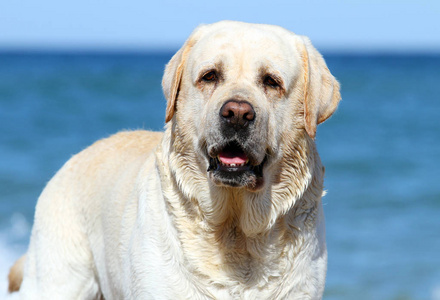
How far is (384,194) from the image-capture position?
528 inches

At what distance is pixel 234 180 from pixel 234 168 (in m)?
0.07

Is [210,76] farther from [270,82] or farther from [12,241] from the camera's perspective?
[12,241]

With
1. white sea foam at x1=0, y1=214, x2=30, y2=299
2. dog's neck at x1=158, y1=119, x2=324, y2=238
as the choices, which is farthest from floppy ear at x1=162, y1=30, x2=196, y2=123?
white sea foam at x1=0, y1=214, x2=30, y2=299

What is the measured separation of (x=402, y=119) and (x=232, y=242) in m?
21.3

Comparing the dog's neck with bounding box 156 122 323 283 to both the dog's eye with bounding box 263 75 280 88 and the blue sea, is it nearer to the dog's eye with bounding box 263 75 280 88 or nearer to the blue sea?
the dog's eye with bounding box 263 75 280 88

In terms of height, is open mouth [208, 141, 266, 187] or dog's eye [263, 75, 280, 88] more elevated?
dog's eye [263, 75, 280, 88]

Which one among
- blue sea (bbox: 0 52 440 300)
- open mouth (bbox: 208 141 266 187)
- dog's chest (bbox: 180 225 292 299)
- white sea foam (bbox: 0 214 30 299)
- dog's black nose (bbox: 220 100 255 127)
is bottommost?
blue sea (bbox: 0 52 440 300)

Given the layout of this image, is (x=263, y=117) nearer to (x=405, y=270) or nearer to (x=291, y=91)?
(x=291, y=91)

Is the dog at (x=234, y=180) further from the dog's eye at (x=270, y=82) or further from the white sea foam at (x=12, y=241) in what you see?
the white sea foam at (x=12, y=241)

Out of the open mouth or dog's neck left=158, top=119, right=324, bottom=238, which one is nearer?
the open mouth

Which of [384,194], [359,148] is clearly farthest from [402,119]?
[384,194]

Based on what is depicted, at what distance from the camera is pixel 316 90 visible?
4.20 meters

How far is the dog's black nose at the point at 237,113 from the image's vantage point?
3.74 metres

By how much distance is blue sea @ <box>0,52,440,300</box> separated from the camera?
9656 mm
